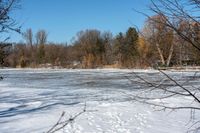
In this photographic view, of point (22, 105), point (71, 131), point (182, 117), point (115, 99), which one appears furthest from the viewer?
point (115, 99)

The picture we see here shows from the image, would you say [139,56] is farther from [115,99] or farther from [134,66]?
[115,99]

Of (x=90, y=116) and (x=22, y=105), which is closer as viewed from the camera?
(x=90, y=116)

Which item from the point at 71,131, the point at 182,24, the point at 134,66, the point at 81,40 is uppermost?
the point at 81,40

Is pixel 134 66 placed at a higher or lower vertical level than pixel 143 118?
higher

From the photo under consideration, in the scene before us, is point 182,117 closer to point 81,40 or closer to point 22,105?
point 22,105

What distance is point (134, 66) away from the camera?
71.7 inches

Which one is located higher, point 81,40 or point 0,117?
point 81,40

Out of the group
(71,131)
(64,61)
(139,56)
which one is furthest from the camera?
(64,61)

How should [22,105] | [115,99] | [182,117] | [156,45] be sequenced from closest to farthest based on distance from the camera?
[156,45], [182,117], [22,105], [115,99]

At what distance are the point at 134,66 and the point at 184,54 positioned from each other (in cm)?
25

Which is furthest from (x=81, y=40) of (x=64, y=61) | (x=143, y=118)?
(x=143, y=118)

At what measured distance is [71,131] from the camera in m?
8.13

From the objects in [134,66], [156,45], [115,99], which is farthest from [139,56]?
[115,99]

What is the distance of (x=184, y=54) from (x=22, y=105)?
35.7 ft
